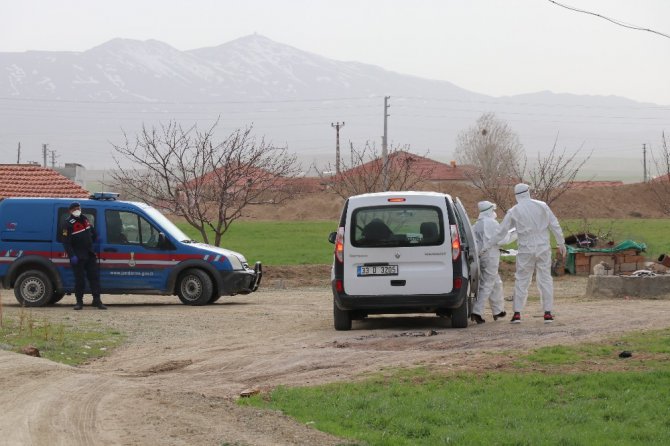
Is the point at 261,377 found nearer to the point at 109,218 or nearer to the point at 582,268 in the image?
the point at 109,218

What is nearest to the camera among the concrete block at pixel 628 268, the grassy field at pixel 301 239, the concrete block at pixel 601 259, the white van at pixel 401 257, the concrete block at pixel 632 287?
the white van at pixel 401 257

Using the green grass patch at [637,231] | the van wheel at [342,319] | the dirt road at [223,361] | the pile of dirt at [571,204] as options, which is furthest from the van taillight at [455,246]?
the pile of dirt at [571,204]

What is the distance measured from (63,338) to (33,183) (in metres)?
22.0

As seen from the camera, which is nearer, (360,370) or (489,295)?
(360,370)

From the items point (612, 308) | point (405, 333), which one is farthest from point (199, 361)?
point (612, 308)

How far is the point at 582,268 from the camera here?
31.9 meters

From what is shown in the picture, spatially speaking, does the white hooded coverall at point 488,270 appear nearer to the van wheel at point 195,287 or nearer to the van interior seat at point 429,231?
the van interior seat at point 429,231

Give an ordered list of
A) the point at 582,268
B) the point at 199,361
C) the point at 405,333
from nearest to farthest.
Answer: the point at 199,361 → the point at 405,333 → the point at 582,268

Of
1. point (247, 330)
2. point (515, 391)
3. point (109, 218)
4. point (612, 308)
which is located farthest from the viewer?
point (109, 218)

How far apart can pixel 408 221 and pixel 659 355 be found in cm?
463

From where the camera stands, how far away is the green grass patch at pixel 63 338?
14811 mm

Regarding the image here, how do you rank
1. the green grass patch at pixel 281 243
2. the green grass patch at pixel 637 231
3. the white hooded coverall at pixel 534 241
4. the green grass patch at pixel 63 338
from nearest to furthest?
the green grass patch at pixel 63 338 → the white hooded coverall at pixel 534 241 → the green grass patch at pixel 281 243 → the green grass patch at pixel 637 231

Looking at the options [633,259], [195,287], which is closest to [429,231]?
[195,287]

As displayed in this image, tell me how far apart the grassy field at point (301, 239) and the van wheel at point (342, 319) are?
1933 centimetres
